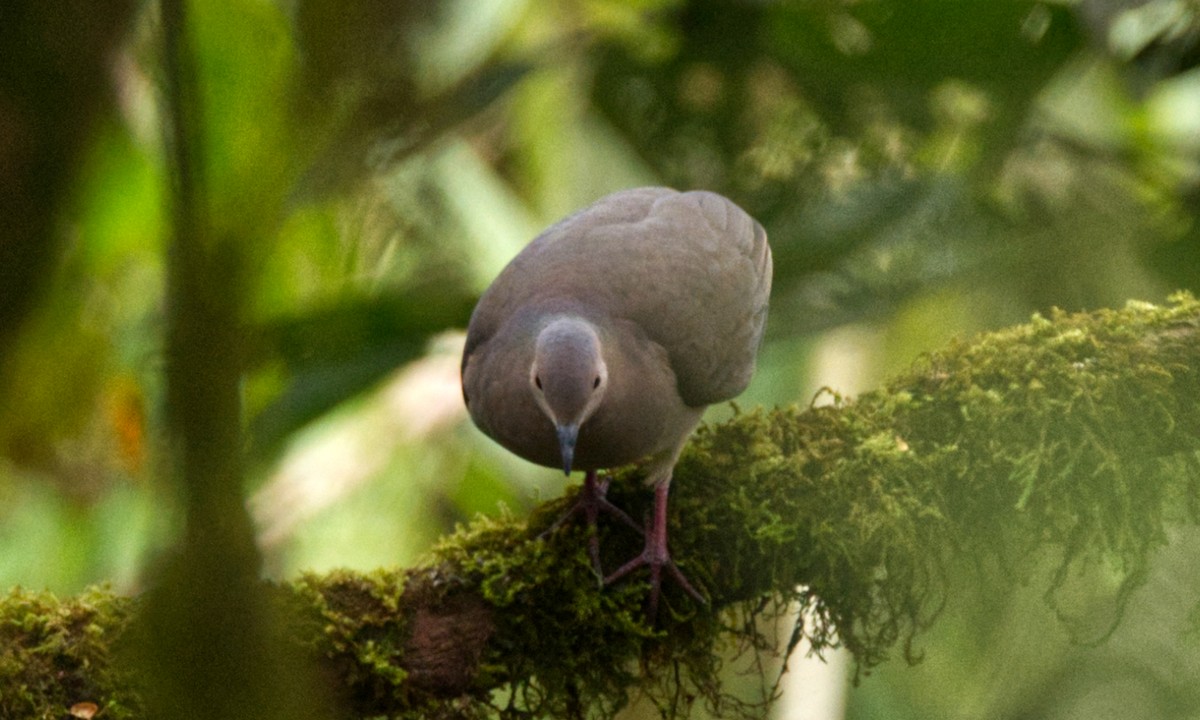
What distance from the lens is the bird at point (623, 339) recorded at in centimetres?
328

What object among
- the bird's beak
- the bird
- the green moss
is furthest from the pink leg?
the green moss

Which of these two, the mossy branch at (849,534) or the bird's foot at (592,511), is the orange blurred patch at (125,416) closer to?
the mossy branch at (849,534)

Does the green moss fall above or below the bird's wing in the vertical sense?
below

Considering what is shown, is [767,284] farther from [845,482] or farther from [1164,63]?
[1164,63]

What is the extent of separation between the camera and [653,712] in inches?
156

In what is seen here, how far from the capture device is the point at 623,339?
11.7 ft

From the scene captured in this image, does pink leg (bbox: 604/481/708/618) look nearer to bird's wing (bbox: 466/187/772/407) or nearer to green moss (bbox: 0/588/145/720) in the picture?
bird's wing (bbox: 466/187/772/407)

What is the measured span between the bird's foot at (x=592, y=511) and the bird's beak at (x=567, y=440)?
190mm

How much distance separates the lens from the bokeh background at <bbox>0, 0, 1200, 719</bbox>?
547mm

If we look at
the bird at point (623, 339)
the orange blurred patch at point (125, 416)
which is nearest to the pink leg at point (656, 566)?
the bird at point (623, 339)

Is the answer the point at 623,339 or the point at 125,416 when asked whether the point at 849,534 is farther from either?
the point at 125,416

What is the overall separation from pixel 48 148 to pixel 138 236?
3960 millimetres

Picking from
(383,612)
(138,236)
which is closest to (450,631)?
(383,612)

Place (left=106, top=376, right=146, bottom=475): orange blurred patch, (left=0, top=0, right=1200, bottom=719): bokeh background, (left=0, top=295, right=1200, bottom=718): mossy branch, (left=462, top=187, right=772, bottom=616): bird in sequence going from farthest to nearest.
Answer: (left=106, top=376, right=146, bottom=475): orange blurred patch, (left=462, top=187, right=772, bottom=616): bird, (left=0, top=295, right=1200, bottom=718): mossy branch, (left=0, top=0, right=1200, bottom=719): bokeh background
